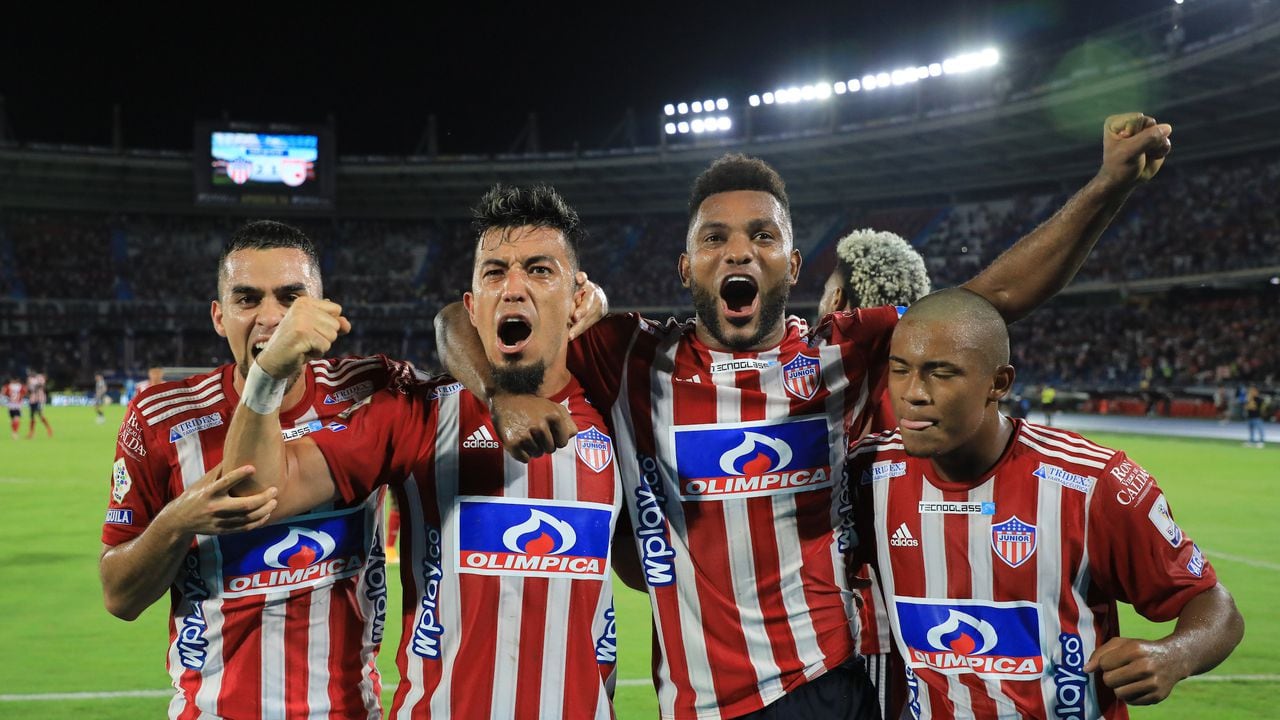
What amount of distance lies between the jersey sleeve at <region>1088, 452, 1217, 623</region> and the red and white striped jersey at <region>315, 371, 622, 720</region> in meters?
→ 1.38

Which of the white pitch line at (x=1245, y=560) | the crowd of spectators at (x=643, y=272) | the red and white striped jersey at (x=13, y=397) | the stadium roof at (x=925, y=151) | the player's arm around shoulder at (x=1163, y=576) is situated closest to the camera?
the player's arm around shoulder at (x=1163, y=576)

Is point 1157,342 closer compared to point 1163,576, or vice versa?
point 1163,576

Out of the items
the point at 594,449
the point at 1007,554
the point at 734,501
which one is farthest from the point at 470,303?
the point at 1007,554

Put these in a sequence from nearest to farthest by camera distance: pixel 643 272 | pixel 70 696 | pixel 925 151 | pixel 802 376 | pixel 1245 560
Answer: pixel 802 376 < pixel 70 696 < pixel 1245 560 < pixel 925 151 < pixel 643 272

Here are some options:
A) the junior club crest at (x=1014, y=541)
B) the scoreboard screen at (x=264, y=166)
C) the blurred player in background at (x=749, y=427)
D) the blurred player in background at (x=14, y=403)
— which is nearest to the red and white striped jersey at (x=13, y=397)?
the blurred player in background at (x=14, y=403)

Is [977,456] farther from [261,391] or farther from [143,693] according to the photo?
[143,693]

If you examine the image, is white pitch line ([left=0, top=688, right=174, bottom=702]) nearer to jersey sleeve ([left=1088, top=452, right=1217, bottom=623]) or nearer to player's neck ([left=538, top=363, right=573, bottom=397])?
player's neck ([left=538, top=363, right=573, bottom=397])

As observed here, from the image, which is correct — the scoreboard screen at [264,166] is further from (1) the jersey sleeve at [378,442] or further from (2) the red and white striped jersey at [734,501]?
(2) the red and white striped jersey at [734,501]

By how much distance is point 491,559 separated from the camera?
2.73 m

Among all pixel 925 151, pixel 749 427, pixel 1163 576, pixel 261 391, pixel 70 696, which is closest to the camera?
pixel 261 391

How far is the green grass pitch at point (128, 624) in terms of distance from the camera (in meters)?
5.52

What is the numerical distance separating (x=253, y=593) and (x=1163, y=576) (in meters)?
2.60

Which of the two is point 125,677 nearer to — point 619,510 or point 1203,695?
point 619,510

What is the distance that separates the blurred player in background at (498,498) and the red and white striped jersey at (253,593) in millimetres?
196
